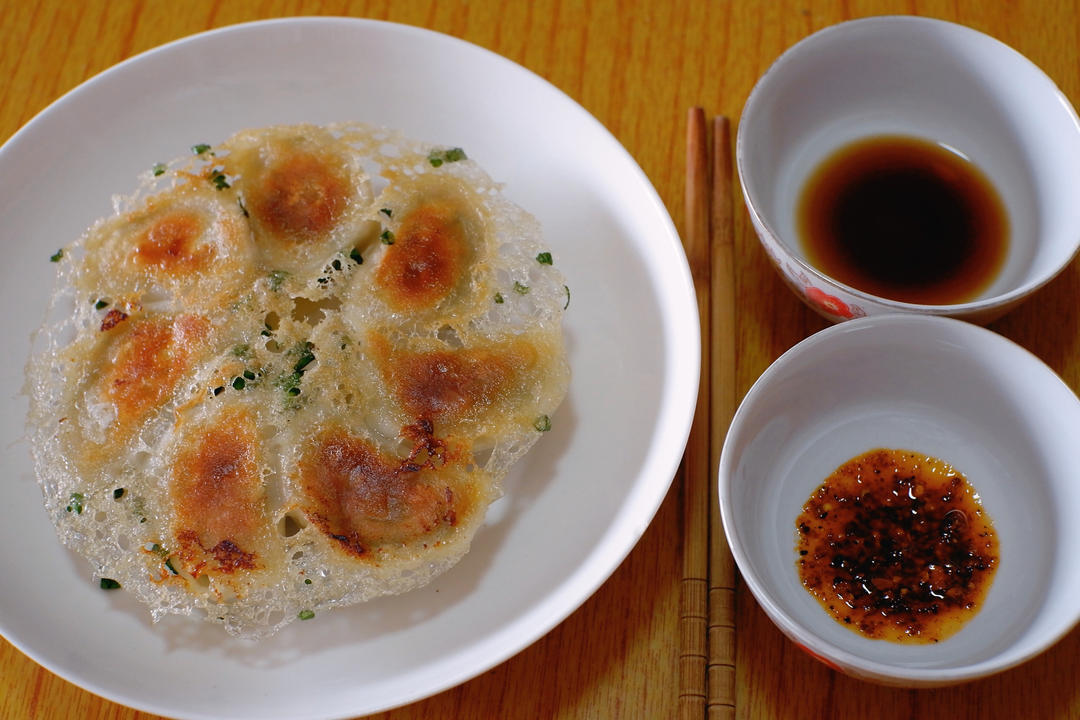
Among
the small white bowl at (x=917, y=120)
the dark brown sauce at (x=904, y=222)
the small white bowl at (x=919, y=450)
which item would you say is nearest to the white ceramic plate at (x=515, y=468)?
the small white bowl at (x=919, y=450)

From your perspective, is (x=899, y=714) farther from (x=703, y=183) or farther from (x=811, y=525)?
(x=703, y=183)

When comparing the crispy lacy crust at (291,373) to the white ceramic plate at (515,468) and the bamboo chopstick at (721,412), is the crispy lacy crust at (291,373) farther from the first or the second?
the bamboo chopstick at (721,412)

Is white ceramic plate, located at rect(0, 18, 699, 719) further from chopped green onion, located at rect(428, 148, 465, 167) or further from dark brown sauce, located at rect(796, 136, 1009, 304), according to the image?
dark brown sauce, located at rect(796, 136, 1009, 304)

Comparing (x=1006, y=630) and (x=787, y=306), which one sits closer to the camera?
(x=1006, y=630)

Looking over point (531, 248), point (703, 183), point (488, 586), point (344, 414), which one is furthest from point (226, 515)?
point (703, 183)

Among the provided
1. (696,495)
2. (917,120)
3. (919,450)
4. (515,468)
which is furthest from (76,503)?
(917,120)

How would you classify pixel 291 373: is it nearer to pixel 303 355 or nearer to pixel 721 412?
pixel 303 355

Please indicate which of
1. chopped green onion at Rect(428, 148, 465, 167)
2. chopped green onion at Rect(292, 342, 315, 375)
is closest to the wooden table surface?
chopped green onion at Rect(428, 148, 465, 167)
